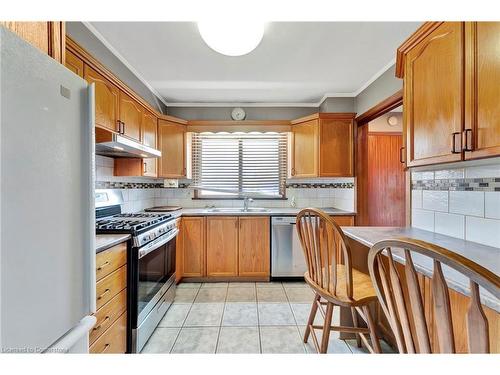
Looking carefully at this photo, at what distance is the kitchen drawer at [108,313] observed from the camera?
4.15ft

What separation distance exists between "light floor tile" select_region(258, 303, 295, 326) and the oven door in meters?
0.95

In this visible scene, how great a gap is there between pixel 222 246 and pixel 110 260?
162cm

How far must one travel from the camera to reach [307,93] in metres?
3.08

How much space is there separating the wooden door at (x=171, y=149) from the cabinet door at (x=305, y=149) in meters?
1.53

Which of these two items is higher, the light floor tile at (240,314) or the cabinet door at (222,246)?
the cabinet door at (222,246)

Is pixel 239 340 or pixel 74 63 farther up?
pixel 74 63

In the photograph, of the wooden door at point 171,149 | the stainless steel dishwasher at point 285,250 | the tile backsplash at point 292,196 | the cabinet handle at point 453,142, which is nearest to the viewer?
the cabinet handle at point 453,142

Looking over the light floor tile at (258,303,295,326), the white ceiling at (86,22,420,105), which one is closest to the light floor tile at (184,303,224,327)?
the light floor tile at (258,303,295,326)

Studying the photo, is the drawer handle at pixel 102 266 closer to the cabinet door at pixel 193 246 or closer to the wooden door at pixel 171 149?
the cabinet door at pixel 193 246

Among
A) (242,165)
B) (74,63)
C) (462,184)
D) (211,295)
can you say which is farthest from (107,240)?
(242,165)

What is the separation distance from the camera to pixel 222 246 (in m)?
2.91

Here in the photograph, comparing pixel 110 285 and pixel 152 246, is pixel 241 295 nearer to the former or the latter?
pixel 152 246

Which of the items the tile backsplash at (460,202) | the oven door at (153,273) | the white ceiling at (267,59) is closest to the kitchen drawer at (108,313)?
the oven door at (153,273)

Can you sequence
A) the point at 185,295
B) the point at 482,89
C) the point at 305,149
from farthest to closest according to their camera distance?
the point at 305,149 < the point at 185,295 < the point at 482,89
